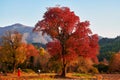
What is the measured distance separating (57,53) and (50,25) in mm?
4812

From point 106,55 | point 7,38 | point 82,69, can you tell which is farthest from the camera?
point 106,55

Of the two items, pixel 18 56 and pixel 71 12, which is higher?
pixel 71 12

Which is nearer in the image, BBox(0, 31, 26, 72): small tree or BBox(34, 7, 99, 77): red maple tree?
BBox(34, 7, 99, 77): red maple tree

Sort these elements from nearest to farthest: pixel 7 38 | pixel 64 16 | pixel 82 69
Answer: pixel 64 16 < pixel 7 38 < pixel 82 69

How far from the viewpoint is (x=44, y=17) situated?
2055 inches

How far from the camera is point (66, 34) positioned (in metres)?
51.6

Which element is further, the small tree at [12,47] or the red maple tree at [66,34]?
the small tree at [12,47]

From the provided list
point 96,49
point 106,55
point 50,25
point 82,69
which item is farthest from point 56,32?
point 106,55

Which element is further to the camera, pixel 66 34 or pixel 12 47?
pixel 12 47

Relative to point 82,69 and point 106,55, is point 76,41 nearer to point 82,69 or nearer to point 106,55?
point 82,69

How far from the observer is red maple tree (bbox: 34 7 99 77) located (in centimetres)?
5097

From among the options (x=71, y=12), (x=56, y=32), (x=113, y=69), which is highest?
(x=71, y=12)

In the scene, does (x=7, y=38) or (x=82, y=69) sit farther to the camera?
(x=82, y=69)

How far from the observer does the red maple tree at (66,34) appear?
50969mm
